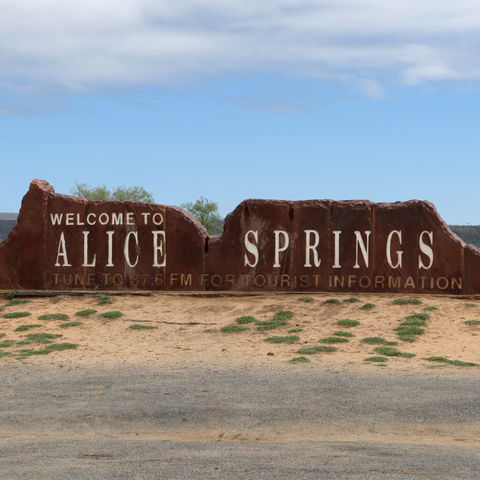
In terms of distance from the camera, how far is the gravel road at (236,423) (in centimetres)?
687

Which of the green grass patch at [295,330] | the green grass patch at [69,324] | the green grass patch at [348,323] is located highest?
the green grass patch at [348,323]

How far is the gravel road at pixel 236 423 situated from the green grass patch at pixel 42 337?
2.79m

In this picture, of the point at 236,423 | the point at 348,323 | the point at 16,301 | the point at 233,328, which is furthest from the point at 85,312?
the point at 236,423

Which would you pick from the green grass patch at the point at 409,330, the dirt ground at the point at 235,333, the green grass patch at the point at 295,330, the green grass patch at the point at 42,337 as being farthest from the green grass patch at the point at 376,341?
the green grass patch at the point at 42,337

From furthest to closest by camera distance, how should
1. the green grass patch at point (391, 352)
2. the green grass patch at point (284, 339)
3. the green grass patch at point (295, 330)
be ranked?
the green grass patch at point (295, 330) → the green grass patch at point (284, 339) → the green grass patch at point (391, 352)

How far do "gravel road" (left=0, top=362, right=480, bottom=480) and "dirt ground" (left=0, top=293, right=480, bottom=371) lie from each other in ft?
3.60

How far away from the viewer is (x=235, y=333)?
15.3 metres

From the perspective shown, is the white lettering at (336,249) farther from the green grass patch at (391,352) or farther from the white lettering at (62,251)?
the white lettering at (62,251)

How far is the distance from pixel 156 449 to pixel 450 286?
11.3 meters

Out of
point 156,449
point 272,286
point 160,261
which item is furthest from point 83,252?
point 156,449

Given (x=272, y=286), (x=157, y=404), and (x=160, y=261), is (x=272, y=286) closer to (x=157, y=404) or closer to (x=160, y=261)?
(x=160, y=261)

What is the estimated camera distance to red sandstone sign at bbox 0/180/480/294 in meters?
17.6

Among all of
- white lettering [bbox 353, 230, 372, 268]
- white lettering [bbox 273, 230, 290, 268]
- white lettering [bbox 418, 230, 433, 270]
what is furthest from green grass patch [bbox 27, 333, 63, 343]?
white lettering [bbox 418, 230, 433, 270]

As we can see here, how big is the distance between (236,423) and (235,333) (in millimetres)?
6558
